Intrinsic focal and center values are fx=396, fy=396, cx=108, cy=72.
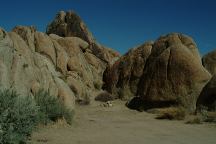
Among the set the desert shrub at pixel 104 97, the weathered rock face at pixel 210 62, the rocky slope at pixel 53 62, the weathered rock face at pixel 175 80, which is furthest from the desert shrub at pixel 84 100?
the weathered rock face at pixel 210 62

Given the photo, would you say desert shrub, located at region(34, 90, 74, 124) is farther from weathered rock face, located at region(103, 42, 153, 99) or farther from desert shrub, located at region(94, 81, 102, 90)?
desert shrub, located at region(94, 81, 102, 90)

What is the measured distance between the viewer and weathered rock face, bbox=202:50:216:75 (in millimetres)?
31719

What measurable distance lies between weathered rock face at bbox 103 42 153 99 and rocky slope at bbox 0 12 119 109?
1730 millimetres

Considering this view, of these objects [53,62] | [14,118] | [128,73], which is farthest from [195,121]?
[53,62]

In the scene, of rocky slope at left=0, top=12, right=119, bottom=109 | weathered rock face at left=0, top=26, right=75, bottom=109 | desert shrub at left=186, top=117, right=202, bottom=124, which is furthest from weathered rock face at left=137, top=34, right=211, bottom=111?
weathered rock face at left=0, top=26, right=75, bottom=109

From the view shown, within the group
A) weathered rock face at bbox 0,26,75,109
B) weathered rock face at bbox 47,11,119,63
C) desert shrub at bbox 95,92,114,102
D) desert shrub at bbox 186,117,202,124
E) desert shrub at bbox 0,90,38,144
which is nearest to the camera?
A: desert shrub at bbox 0,90,38,144

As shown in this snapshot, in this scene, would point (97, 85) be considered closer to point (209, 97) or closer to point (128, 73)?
point (128, 73)

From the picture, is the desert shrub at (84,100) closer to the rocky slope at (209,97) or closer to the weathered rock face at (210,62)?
the rocky slope at (209,97)

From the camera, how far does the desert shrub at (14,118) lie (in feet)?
28.8

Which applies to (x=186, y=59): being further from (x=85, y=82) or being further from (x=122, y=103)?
(x=85, y=82)

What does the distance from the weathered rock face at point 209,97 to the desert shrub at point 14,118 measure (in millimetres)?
12466

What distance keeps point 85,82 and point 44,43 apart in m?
4.94

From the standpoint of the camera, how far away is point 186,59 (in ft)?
80.6

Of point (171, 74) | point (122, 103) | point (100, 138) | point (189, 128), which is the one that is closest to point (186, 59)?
point (171, 74)
